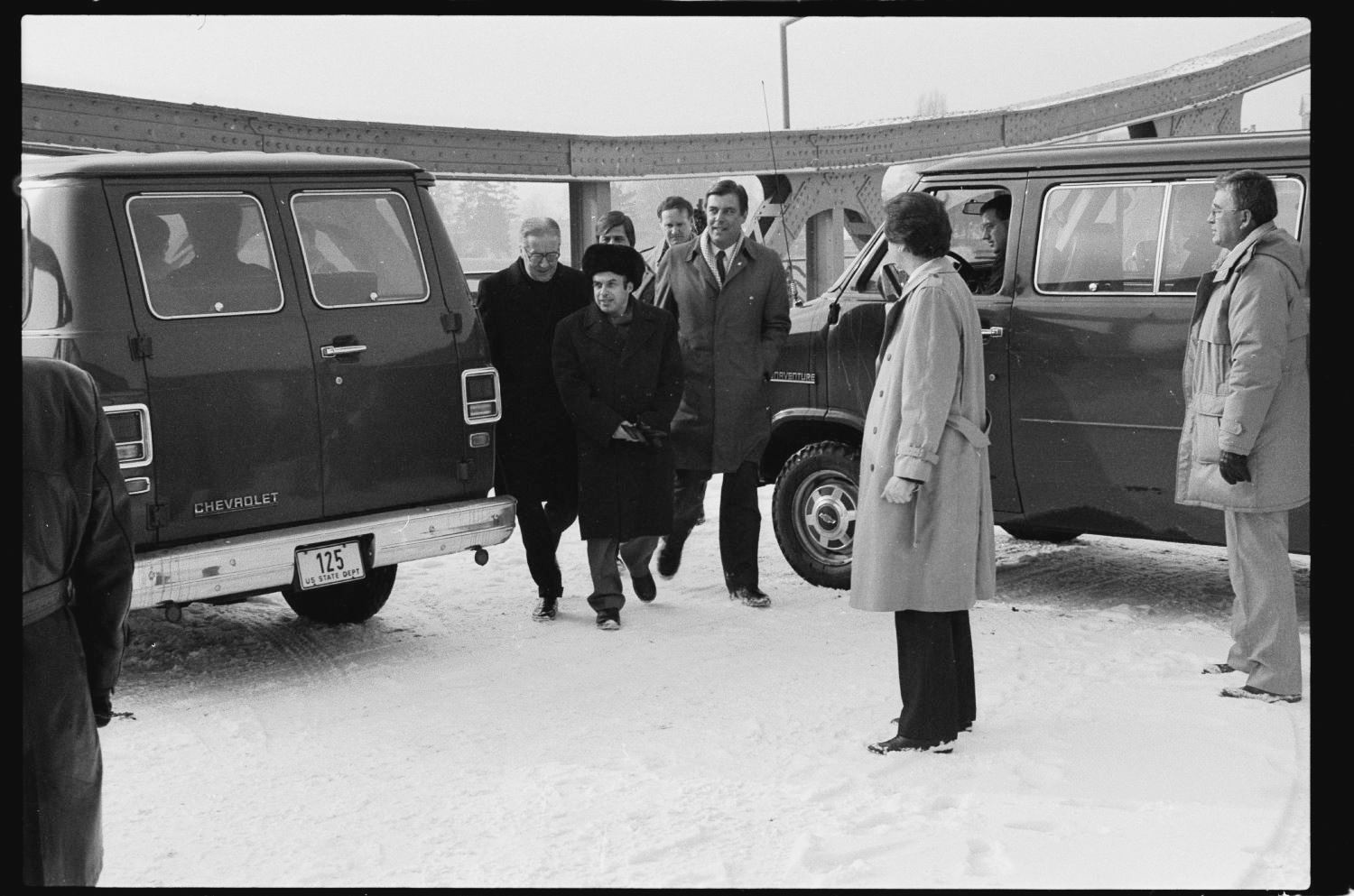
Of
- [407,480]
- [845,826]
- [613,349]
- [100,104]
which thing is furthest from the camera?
[100,104]

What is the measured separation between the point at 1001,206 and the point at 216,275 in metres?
3.66

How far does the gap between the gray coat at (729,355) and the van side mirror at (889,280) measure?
1.68 ft

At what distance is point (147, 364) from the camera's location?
5.62 meters

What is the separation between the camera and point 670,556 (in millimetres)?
7824

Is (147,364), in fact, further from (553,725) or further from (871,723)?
(871,723)

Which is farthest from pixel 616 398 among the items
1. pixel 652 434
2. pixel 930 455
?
pixel 930 455

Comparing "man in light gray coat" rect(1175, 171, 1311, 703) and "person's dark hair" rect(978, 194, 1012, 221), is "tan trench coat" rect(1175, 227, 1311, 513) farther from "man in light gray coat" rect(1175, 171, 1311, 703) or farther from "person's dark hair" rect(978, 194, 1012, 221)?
"person's dark hair" rect(978, 194, 1012, 221)

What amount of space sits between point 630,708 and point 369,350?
1929mm

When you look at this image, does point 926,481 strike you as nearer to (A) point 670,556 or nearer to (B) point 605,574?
(B) point 605,574

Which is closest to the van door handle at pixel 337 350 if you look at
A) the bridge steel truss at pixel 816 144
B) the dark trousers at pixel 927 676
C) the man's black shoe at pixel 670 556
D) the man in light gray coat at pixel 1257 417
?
the man's black shoe at pixel 670 556

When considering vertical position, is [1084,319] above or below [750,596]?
above

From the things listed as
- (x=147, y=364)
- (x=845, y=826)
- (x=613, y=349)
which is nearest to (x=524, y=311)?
(x=613, y=349)

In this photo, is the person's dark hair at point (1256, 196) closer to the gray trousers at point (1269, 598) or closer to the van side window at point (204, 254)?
the gray trousers at point (1269, 598)
